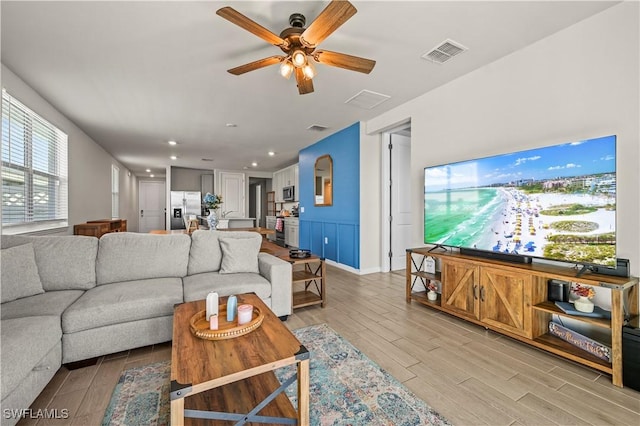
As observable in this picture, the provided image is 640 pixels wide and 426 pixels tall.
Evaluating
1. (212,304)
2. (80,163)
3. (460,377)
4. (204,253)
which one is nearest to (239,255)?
(204,253)

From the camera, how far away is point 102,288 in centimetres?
222

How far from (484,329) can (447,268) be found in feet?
2.05

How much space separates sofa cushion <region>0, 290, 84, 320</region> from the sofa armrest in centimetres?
152

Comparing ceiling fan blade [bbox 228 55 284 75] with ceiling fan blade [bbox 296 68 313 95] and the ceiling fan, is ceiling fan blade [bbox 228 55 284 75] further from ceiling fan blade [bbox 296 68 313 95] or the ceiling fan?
ceiling fan blade [bbox 296 68 313 95]

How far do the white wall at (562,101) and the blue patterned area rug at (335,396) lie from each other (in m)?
1.89

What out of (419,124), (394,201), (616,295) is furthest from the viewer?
(394,201)

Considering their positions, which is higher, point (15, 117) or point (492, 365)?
point (15, 117)

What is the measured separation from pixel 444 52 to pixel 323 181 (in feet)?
11.3

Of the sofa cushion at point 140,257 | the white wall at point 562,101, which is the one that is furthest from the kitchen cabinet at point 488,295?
the sofa cushion at point 140,257

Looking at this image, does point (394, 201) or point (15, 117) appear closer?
point (15, 117)

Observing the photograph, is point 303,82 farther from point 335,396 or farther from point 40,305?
point 40,305

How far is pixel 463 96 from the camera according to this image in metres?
2.93

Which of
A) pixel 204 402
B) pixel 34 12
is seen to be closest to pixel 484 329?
pixel 204 402

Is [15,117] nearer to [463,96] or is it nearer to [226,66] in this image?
[226,66]
